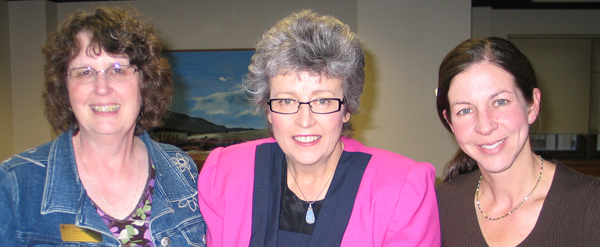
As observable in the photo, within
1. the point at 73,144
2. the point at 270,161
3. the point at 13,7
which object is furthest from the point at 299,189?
the point at 13,7

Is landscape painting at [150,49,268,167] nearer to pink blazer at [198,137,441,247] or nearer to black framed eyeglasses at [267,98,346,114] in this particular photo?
pink blazer at [198,137,441,247]

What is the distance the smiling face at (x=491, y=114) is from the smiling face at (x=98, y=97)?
1343 millimetres

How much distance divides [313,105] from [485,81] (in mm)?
657

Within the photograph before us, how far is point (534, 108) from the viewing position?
1539 millimetres

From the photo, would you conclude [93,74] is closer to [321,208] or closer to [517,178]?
[321,208]

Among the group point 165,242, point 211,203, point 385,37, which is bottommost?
point 165,242

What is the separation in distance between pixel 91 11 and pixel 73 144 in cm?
57

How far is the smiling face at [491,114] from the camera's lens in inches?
57.3

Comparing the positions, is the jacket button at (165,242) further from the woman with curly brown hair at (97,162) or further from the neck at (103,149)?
the neck at (103,149)

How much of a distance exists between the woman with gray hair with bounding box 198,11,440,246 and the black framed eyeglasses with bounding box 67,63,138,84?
526 mm

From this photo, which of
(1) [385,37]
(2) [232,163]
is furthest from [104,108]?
(1) [385,37]

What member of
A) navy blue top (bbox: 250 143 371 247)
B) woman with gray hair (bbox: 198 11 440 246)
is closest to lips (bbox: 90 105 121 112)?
woman with gray hair (bbox: 198 11 440 246)

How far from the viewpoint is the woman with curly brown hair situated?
1424 mm

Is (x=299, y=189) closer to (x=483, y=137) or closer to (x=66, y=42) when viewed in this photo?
(x=483, y=137)
